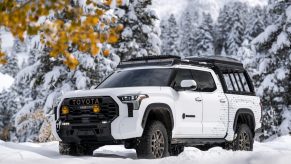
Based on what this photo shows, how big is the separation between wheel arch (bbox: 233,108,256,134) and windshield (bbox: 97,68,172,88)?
2.26 m

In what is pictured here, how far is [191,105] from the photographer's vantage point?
423 inches

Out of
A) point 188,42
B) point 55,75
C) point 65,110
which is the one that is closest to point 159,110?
point 65,110

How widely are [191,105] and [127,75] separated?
4.54 feet

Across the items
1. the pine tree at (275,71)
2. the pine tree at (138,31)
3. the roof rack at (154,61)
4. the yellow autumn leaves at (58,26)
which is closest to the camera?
the yellow autumn leaves at (58,26)

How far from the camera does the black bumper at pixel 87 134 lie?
31.1ft

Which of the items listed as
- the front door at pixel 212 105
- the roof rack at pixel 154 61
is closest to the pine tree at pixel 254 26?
the front door at pixel 212 105

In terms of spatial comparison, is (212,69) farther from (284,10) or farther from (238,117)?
(284,10)

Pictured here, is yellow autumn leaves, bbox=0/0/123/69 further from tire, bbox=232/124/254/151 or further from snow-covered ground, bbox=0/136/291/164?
tire, bbox=232/124/254/151

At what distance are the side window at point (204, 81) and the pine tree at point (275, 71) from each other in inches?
580

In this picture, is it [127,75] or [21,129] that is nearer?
[127,75]

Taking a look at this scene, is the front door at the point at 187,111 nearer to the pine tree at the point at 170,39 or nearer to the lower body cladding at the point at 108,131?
the lower body cladding at the point at 108,131

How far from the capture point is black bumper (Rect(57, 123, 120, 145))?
947 cm

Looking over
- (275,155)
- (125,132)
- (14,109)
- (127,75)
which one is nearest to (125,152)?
(127,75)

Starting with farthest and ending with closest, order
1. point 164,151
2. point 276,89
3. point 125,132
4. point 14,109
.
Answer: point 14,109, point 276,89, point 164,151, point 125,132
